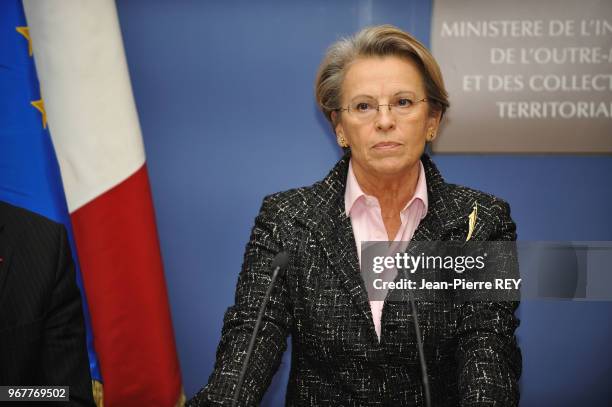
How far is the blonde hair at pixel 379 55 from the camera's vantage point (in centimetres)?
160

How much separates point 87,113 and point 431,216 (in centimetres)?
121

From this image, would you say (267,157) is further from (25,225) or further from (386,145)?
(25,225)

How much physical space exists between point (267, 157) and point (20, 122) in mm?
943

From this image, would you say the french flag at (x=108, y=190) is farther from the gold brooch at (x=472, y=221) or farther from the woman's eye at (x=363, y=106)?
the gold brooch at (x=472, y=221)

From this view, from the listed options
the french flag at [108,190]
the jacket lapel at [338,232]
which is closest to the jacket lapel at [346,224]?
the jacket lapel at [338,232]

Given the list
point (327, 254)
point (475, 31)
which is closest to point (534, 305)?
point (475, 31)

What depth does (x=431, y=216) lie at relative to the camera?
164 cm

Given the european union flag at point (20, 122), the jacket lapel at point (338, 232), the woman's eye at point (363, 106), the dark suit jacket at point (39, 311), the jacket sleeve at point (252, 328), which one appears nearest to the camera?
the jacket sleeve at point (252, 328)

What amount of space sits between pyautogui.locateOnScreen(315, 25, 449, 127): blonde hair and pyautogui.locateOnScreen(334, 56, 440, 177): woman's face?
20 millimetres

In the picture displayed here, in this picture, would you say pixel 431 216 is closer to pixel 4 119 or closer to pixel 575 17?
pixel 575 17

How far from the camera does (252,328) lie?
1.43 meters

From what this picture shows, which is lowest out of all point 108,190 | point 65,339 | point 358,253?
point 65,339

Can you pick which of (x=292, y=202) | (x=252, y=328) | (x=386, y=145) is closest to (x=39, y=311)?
(x=252, y=328)

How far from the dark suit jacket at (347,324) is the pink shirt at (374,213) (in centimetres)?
4
